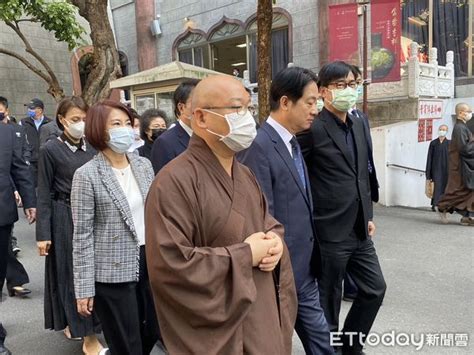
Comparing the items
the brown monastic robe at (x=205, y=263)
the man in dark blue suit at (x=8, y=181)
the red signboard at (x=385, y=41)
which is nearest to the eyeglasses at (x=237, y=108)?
the brown monastic robe at (x=205, y=263)

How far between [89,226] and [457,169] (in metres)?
6.64

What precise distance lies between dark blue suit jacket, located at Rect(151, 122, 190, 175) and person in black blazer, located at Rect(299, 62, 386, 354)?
817mm

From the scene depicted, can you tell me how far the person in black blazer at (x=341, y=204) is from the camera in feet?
9.38

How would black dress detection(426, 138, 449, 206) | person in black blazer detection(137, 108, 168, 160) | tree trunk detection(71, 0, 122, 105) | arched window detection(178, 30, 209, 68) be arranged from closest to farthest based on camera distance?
person in black blazer detection(137, 108, 168, 160) < tree trunk detection(71, 0, 122, 105) < black dress detection(426, 138, 449, 206) < arched window detection(178, 30, 209, 68)

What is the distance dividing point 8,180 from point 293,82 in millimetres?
2525

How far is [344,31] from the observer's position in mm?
9906

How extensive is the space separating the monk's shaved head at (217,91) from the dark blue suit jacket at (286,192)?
0.67 meters

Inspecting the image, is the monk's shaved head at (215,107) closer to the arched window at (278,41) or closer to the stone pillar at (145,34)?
the arched window at (278,41)

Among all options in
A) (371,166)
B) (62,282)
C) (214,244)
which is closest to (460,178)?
(371,166)

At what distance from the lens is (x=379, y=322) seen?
3.78 m

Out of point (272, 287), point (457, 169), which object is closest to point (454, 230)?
point (457, 169)

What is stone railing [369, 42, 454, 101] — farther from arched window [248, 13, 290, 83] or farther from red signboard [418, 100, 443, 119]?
arched window [248, 13, 290, 83]

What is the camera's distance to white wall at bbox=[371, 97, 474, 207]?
9.39 m
